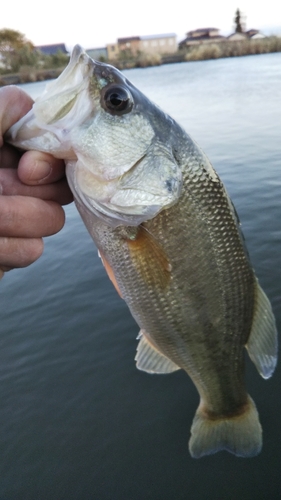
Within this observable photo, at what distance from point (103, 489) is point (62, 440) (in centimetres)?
74

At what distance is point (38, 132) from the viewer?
1.64 meters

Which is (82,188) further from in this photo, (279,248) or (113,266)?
(279,248)

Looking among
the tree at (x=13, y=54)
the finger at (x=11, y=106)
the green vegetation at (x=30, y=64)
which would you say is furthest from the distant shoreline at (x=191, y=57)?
the finger at (x=11, y=106)

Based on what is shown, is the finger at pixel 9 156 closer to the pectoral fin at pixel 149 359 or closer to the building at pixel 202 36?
the pectoral fin at pixel 149 359

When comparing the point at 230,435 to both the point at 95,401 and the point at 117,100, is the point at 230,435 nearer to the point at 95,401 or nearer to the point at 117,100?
the point at 117,100

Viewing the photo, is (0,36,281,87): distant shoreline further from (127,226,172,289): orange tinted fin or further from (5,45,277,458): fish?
(127,226,172,289): orange tinted fin

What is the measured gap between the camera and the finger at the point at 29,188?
1.78 meters

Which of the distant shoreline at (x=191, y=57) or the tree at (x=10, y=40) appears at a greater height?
the tree at (x=10, y=40)

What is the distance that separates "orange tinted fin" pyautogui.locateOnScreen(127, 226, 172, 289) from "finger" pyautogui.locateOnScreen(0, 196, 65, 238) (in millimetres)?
394

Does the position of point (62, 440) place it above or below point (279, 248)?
below

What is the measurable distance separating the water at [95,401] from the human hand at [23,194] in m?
2.93

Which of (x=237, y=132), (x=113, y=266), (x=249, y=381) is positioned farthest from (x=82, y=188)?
(x=237, y=132)

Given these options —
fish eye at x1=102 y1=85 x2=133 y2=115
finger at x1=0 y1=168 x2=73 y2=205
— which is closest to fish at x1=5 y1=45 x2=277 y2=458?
fish eye at x1=102 y1=85 x2=133 y2=115

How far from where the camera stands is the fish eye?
1744 millimetres
